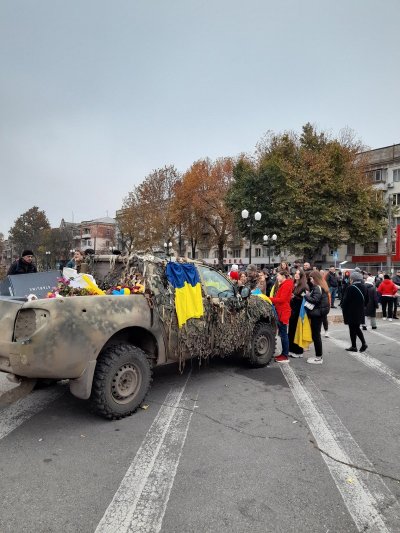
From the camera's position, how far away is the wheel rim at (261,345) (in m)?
6.96

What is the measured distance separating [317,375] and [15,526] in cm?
523

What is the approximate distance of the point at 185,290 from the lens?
5.45 metres

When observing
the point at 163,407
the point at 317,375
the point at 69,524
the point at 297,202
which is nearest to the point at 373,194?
the point at 297,202

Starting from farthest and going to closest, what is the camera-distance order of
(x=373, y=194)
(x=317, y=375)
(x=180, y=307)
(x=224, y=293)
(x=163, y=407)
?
(x=373, y=194) → (x=317, y=375) → (x=224, y=293) → (x=180, y=307) → (x=163, y=407)

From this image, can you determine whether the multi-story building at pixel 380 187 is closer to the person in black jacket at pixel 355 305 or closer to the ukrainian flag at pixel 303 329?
the person in black jacket at pixel 355 305

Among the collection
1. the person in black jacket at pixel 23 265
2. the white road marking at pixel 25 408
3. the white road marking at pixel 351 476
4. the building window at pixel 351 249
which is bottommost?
the white road marking at pixel 25 408

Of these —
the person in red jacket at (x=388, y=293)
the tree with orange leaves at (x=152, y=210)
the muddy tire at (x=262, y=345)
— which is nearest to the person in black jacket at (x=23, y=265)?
the muddy tire at (x=262, y=345)

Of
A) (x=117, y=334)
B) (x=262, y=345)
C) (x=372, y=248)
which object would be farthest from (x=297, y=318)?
(x=372, y=248)

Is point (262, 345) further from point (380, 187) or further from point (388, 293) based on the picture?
point (380, 187)

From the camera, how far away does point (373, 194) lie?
35781 mm

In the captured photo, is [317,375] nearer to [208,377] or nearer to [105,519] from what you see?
[208,377]

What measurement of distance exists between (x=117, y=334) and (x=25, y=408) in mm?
1506

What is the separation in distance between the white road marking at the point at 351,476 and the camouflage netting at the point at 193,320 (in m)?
1.45

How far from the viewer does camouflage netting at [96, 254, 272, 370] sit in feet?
16.8
